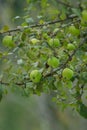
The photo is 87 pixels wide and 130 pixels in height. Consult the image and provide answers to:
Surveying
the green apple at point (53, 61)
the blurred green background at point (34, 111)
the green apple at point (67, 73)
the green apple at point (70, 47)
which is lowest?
the blurred green background at point (34, 111)

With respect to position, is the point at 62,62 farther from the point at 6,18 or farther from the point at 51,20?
the point at 6,18

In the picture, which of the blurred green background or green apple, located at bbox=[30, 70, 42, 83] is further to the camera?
the blurred green background

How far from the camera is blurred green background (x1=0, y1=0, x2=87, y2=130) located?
6.08 metres

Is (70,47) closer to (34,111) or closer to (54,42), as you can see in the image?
(54,42)

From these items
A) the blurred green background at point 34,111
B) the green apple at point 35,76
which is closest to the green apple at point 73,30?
the green apple at point 35,76

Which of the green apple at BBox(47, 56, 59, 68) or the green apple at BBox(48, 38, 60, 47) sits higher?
the green apple at BBox(48, 38, 60, 47)

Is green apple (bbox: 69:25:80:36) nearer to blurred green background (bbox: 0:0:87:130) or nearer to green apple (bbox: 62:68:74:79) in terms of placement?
green apple (bbox: 62:68:74:79)

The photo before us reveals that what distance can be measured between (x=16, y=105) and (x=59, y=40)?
7.80 m

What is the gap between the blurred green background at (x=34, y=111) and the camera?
6.08 metres

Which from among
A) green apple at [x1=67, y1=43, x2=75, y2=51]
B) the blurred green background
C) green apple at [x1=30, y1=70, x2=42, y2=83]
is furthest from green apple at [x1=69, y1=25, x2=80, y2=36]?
the blurred green background

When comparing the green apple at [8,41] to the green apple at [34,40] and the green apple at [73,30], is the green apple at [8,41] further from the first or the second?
the green apple at [73,30]

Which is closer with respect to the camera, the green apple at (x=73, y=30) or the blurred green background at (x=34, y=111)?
the green apple at (x=73, y=30)

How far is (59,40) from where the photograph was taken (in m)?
1.72

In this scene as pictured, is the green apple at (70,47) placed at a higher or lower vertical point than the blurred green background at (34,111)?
higher
